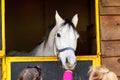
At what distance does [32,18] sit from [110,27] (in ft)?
6.11

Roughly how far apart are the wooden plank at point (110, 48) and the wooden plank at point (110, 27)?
43 mm

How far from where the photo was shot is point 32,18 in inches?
198

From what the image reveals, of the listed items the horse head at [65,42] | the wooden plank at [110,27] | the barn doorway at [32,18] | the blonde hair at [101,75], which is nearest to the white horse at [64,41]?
the horse head at [65,42]

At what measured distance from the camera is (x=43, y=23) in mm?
5012

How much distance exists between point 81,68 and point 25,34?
1.87 metres

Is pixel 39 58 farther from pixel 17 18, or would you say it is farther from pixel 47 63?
pixel 17 18

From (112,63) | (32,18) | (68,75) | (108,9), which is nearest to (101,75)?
(68,75)

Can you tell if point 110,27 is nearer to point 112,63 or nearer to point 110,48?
point 110,48

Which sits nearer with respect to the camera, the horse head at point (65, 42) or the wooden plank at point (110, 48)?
the horse head at point (65, 42)

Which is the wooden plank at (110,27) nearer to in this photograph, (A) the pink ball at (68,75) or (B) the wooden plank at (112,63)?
(B) the wooden plank at (112,63)

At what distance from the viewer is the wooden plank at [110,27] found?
3.34 metres

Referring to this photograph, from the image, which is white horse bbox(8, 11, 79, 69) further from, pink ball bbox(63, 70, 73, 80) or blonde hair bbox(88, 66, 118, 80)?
blonde hair bbox(88, 66, 118, 80)

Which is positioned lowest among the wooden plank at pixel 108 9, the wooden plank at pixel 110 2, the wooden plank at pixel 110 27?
the wooden plank at pixel 110 27

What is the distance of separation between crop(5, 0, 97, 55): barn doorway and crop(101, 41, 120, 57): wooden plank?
1.48 meters
